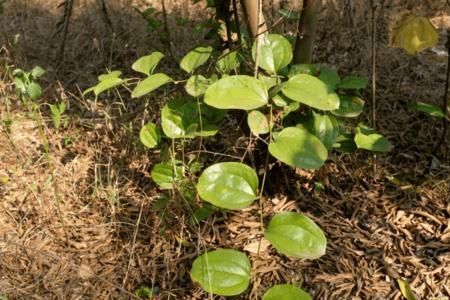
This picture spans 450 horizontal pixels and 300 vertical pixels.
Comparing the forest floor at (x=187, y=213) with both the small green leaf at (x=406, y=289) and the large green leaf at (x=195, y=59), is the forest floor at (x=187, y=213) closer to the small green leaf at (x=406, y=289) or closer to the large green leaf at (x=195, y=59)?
the small green leaf at (x=406, y=289)

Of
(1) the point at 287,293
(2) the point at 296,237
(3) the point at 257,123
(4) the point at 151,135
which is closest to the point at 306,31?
(3) the point at 257,123

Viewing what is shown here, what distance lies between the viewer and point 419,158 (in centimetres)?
156

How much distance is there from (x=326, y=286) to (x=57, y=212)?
867mm

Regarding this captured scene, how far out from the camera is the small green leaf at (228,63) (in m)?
1.29

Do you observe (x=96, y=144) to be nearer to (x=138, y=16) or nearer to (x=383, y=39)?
(x=138, y=16)

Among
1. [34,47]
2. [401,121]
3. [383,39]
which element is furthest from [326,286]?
[34,47]

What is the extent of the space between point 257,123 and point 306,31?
0.43 meters

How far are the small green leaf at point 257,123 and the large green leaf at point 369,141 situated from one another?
31cm

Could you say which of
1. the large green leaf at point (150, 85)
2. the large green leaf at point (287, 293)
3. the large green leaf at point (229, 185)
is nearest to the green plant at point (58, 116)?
the large green leaf at point (150, 85)

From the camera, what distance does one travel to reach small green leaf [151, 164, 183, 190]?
1.32m

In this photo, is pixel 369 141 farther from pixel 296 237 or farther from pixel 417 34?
pixel 296 237

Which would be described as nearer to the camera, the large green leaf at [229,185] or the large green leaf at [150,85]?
the large green leaf at [229,185]

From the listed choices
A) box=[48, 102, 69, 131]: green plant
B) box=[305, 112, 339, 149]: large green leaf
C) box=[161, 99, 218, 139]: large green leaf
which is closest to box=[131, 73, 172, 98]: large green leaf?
box=[161, 99, 218, 139]: large green leaf

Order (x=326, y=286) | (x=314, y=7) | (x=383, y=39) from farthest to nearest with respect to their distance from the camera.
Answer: (x=383, y=39) → (x=314, y=7) → (x=326, y=286)
